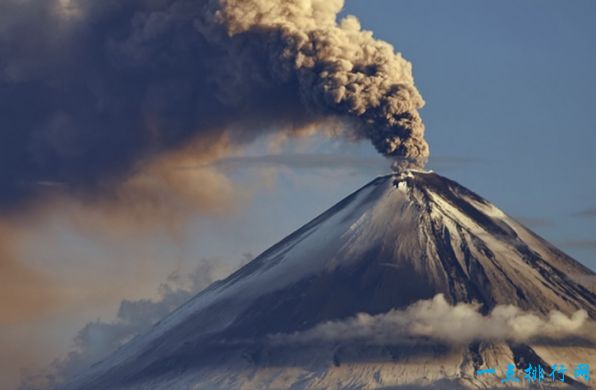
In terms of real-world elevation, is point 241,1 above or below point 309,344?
above

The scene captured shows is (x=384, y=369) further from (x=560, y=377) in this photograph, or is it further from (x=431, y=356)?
(x=560, y=377)

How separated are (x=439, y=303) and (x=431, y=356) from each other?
3204 millimetres

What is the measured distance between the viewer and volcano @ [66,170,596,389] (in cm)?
7869

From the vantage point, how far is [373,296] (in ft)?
267

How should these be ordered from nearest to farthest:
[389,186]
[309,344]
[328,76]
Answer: [328,76], [309,344], [389,186]

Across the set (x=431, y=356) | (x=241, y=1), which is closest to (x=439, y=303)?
(x=431, y=356)

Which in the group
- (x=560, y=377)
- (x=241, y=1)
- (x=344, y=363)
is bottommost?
(x=560, y=377)

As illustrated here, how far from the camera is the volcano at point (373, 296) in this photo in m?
78.7

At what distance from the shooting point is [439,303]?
266 ft

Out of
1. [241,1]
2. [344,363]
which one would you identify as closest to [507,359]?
[344,363]

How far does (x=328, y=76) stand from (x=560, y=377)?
17898 mm

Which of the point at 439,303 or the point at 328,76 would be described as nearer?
the point at 328,76

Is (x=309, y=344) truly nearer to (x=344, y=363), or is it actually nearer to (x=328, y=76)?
(x=344, y=363)

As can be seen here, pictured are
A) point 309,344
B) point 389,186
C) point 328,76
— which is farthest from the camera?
point 389,186
